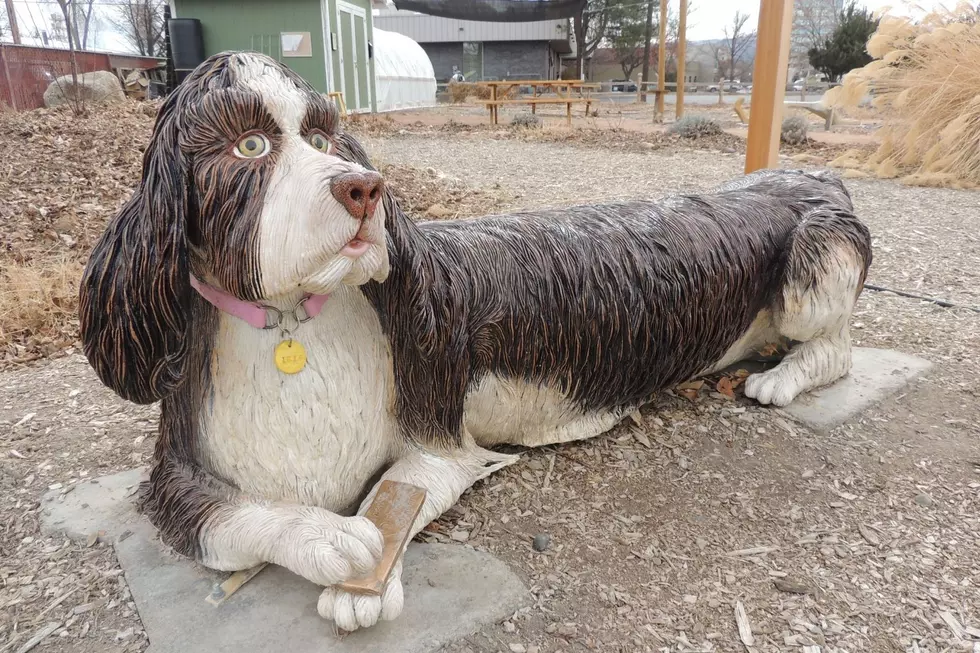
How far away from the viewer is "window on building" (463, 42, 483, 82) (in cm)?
3266

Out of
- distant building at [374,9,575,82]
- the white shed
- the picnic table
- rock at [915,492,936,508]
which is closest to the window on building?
distant building at [374,9,575,82]

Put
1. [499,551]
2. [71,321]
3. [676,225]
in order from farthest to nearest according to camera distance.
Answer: [71,321] < [676,225] < [499,551]

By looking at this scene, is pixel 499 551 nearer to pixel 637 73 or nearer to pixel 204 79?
pixel 204 79

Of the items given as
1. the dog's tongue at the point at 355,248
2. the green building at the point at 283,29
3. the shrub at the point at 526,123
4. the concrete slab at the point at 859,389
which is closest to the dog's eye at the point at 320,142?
the dog's tongue at the point at 355,248

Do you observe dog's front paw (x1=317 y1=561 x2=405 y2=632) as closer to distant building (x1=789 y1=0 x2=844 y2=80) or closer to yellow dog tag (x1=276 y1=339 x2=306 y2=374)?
yellow dog tag (x1=276 y1=339 x2=306 y2=374)

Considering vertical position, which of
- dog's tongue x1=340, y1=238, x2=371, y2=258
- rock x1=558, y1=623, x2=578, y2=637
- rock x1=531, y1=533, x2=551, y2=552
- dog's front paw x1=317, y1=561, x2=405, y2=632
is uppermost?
dog's tongue x1=340, y1=238, x2=371, y2=258

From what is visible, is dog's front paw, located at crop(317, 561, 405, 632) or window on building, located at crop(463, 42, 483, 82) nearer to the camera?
dog's front paw, located at crop(317, 561, 405, 632)

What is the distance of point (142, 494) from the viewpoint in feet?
6.17

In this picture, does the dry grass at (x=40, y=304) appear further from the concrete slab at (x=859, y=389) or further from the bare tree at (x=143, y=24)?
the bare tree at (x=143, y=24)

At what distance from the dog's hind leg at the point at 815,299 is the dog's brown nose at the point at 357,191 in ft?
5.63

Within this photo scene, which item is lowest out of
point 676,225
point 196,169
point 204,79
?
point 676,225

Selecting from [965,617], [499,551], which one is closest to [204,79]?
[499,551]

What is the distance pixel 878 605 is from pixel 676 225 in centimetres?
120

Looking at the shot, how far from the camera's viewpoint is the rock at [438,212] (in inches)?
212
